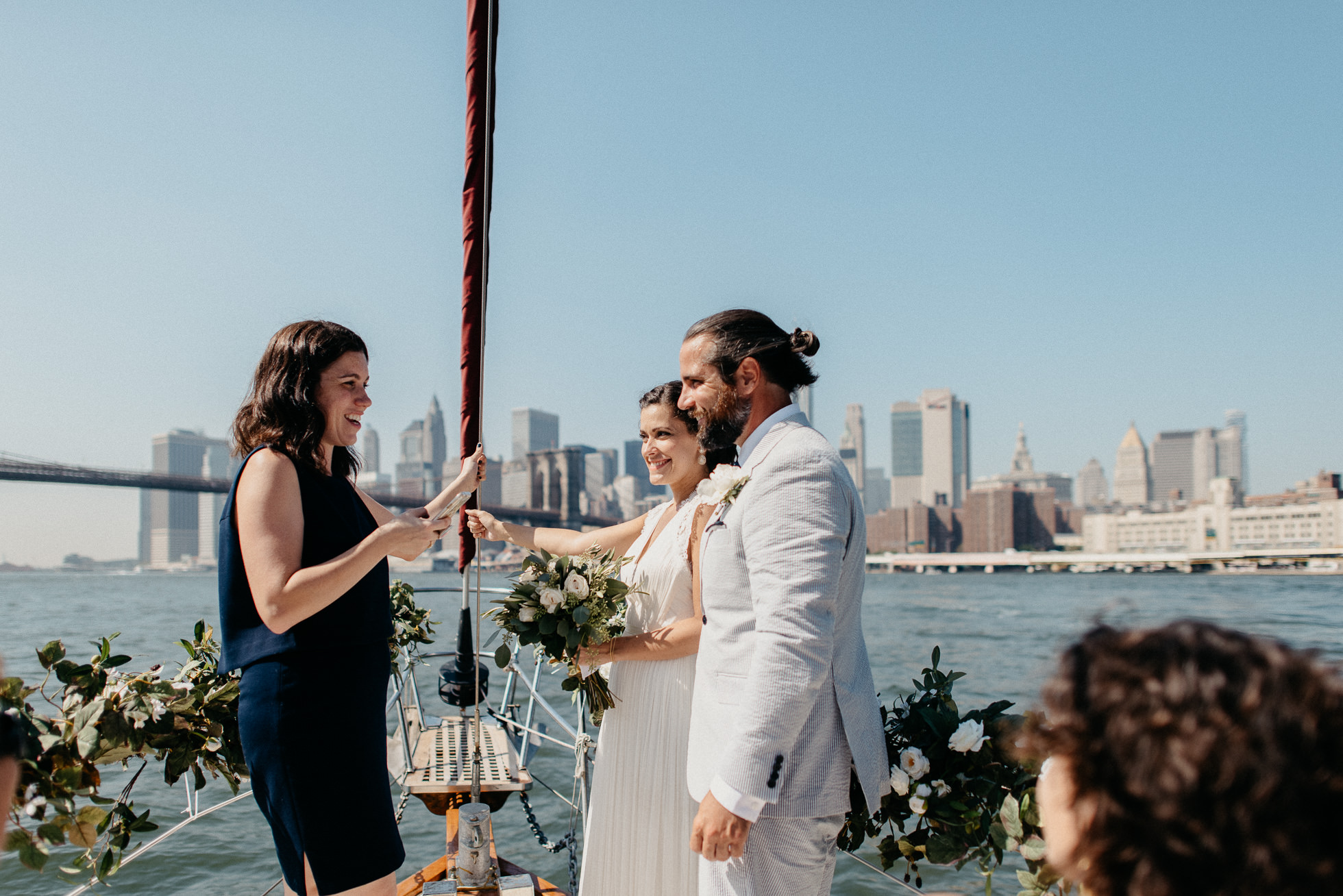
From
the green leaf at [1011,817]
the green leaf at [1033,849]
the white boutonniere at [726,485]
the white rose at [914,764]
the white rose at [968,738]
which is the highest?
the white boutonniere at [726,485]

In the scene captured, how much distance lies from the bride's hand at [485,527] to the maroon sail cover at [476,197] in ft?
1.05

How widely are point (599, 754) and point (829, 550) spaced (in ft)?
4.46

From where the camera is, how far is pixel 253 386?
6.40ft

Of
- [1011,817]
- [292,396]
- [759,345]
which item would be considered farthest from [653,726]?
[292,396]

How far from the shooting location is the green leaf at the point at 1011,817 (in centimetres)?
190

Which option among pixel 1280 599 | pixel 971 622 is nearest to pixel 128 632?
pixel 971 622

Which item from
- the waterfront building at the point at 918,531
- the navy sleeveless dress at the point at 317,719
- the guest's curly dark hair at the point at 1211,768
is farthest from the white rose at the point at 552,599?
the waterfront building at the point at 918,531

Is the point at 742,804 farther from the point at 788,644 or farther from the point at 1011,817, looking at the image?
the point at 1011,817

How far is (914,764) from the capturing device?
6.87ft

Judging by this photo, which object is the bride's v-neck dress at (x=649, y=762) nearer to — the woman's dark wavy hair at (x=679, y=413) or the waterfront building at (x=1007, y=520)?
the woman's dark wavy hair at (x=679, y=413)

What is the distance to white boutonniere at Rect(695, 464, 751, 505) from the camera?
1918 mm

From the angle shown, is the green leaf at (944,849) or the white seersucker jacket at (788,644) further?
the green leaf at (944,849)

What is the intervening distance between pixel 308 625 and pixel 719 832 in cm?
96

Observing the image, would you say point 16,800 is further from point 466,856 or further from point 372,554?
point 466,856
